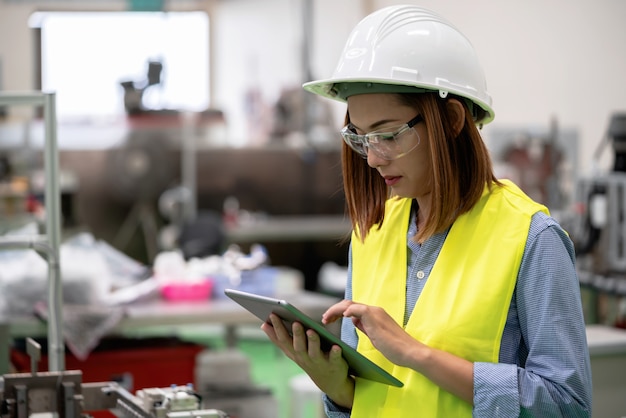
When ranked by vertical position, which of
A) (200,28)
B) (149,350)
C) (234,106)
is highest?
(200,28)

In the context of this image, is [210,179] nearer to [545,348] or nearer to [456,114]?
[456,114]

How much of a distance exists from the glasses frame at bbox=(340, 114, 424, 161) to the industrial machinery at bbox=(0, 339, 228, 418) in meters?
0.50

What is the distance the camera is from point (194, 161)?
622cm

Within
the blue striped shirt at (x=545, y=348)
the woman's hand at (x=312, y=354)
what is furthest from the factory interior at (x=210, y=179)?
the blue striped shirt at (x=545, y=348)

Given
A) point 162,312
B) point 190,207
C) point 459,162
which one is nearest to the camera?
point 459,162

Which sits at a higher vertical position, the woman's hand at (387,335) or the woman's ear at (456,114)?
the woman's ear at (456,114)

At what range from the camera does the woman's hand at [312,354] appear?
1.32m

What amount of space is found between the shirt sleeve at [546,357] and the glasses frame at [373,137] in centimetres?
24

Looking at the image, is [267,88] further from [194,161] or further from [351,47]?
[351,47]

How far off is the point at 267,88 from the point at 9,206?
4.25 metres

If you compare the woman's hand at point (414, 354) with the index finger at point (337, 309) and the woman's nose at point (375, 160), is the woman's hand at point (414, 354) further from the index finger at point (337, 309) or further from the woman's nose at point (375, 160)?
the woman's nose at point (375, 160)

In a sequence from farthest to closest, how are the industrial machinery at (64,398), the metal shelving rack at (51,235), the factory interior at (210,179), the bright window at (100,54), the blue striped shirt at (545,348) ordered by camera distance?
1. the bright window at (100,54)
2. the factory interior at (210,179)
3. the metal shelving rack at (51,235)
4. the industrial machinery at (64,398)
5. the blue striped shirt at (545,348)

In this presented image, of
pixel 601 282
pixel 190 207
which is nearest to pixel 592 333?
pixel 601 282

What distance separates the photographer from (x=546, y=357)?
124 cm
